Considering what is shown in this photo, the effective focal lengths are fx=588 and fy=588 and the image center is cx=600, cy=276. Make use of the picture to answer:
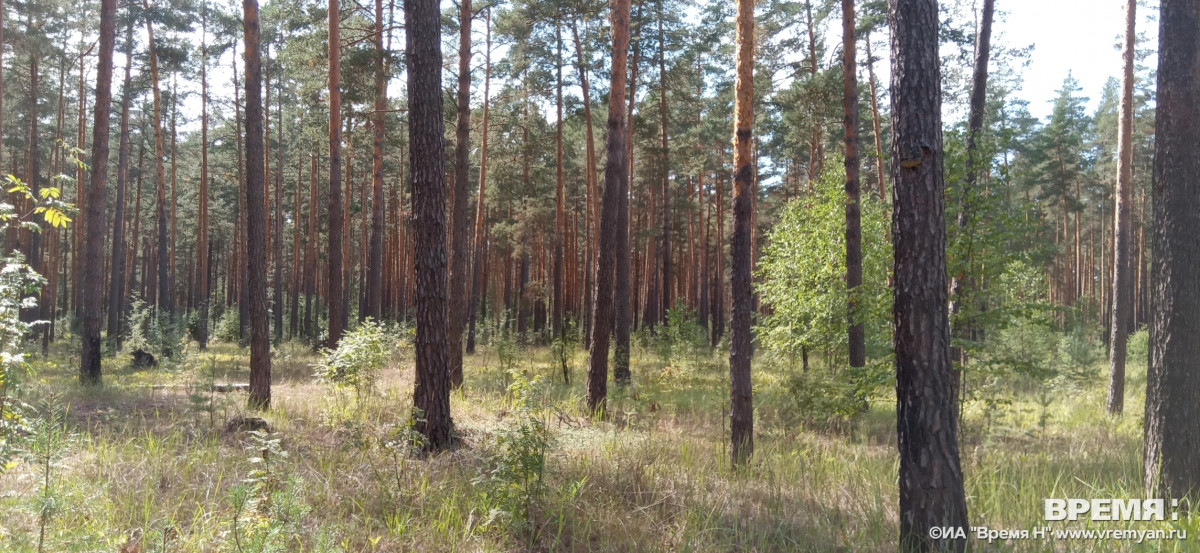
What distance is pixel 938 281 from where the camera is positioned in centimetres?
367

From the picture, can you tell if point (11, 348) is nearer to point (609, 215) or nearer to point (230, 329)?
point (609, 215)

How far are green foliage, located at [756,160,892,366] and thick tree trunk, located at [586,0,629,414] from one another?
3370 millimetres

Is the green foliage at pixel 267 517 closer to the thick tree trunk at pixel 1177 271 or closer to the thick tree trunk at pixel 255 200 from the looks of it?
the thick tree trunk at pixel 255 200

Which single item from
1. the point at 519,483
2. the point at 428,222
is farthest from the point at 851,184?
the point at 519,483

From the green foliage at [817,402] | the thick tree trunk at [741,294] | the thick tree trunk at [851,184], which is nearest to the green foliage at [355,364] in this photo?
the thick tree trunk at [741,294]

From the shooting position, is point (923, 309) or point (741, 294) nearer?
point (923, 309)

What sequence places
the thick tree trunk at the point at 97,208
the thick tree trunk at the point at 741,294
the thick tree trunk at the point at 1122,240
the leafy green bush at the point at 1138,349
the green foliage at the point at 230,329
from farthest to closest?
the green foliage at the point at 230,329 → the leafy green bush at the point at 1138,349 → the thick tree trunk at the point at 97,208 → the thick tree trunk at the point at 1122,240 → the thick tree trunk at the point at 741,294

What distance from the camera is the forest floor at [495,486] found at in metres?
3.66

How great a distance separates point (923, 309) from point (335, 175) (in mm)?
11699

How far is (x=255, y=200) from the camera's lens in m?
8.38

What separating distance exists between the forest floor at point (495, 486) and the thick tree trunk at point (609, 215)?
0.85 metres

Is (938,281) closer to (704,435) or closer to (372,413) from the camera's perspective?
(704,435)

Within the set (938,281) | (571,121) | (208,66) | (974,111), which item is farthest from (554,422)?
(208,66)

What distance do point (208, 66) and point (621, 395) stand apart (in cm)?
2322
